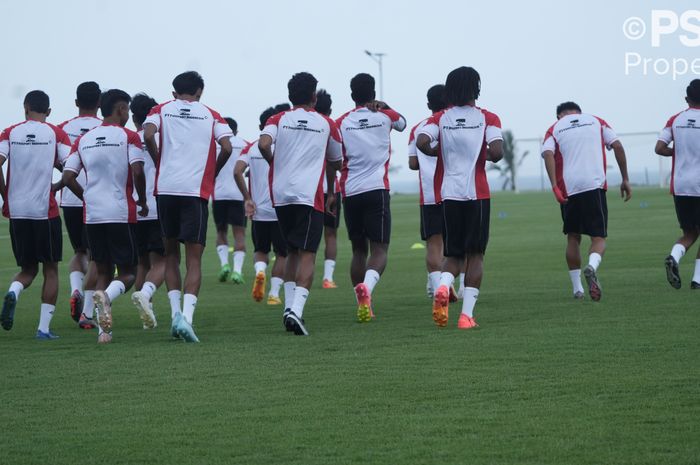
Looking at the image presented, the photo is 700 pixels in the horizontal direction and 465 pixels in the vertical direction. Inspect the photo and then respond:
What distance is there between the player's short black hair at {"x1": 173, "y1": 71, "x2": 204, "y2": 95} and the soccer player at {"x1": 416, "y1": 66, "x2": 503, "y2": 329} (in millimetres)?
1935

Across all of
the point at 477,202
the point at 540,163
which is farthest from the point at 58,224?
the point at 540,163

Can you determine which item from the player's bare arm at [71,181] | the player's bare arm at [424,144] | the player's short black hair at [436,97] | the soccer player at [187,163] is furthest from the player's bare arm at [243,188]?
the player's short black hair at [436,97]

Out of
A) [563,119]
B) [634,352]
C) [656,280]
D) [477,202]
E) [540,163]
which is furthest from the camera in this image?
[540,163]

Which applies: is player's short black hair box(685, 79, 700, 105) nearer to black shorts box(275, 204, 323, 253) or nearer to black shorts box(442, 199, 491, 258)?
black shorts box(442, 199, 491, 258)

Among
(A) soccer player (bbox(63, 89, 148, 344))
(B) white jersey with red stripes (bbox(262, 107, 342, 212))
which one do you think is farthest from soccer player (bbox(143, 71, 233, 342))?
(B) white jersey with red stripes (bbox(262, 107, 342, 212))

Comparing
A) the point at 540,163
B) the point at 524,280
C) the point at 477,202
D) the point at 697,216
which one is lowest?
the point at 540,163

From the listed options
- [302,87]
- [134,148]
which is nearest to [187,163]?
[134,148]

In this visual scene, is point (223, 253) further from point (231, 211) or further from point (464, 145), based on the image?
point (464, 145)

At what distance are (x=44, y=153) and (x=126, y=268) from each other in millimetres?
1271

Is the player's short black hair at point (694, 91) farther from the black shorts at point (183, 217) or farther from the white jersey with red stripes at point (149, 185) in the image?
the black shorts at point (183, 217)

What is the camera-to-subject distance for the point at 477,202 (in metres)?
10.4

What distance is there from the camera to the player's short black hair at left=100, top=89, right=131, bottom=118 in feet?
34.4

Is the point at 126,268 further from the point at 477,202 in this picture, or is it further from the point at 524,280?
the point at 524,280

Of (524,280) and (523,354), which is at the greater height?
(523,354)
